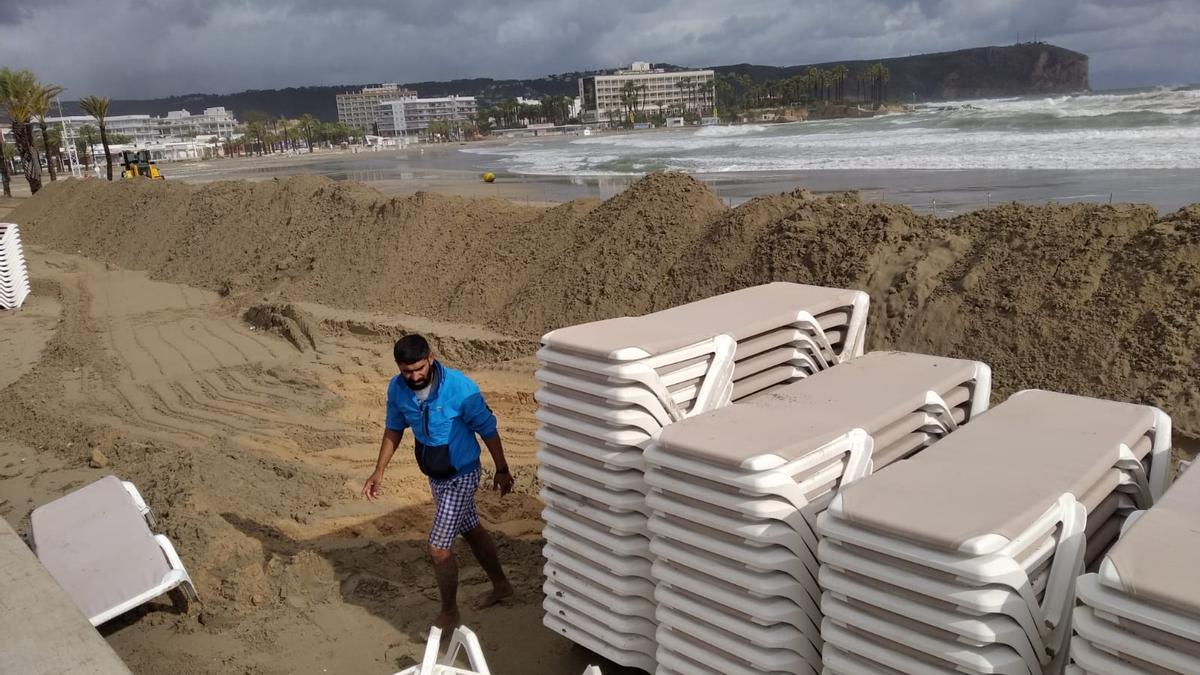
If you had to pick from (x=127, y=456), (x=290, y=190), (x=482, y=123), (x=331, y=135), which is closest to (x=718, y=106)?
(x=482, y=123)

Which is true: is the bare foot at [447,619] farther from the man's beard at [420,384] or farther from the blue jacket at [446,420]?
the man's beard at [420,384]

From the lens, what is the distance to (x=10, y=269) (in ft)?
49.5

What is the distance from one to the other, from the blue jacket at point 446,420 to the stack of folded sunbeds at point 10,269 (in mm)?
14312

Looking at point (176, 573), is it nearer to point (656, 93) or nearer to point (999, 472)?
point (999, 472)

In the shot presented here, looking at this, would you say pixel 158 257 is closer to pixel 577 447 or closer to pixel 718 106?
pixel 577 447

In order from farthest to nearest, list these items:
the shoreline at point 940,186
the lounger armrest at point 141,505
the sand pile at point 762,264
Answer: the shoreline at point 940,186 < the sand pile at point 762,264 < the lounger armrest at point 141,505

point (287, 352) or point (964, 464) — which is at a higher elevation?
point (964, 464)

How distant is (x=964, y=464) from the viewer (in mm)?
3014

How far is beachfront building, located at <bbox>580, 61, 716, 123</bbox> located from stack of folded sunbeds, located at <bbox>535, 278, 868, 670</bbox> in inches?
6480

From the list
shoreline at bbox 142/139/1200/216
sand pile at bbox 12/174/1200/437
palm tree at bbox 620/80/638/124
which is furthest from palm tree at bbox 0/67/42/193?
palm tree at bbox 620/80/638/124

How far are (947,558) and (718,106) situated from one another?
6866 inches

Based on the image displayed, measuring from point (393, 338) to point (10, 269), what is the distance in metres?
8.70

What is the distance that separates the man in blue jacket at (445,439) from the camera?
448 cm

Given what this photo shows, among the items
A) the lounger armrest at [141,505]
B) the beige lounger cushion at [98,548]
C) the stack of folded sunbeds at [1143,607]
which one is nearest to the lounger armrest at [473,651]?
the stack of folded sunbeds at [1143,607]
